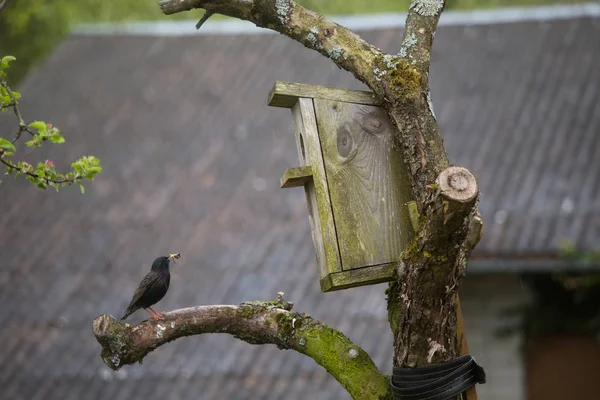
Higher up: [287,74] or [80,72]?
[80,72]

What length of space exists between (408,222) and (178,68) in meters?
8.25

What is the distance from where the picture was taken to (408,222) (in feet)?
10.7

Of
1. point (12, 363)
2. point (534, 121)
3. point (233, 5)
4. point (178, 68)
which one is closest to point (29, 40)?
point (178, 68)

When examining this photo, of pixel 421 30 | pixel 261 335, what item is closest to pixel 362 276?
pixel 261 335

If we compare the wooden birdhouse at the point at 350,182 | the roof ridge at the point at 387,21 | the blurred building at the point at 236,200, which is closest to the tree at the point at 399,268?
the wooden birdhouse at the point at 350,182

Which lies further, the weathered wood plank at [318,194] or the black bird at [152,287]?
the black bird at [152,287]

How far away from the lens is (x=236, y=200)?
903 centimetres

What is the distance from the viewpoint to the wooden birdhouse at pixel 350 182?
127 inches

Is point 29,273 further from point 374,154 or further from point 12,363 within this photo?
point 374,154

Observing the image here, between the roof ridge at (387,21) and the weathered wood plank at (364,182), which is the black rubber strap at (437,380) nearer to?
the weathered wood plank at (364,182)

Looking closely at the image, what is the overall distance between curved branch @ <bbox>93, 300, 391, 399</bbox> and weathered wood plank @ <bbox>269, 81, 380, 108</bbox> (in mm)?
758

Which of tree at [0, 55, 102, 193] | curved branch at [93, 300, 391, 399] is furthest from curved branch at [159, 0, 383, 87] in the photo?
curved branch at [93, 300, 391, 399]

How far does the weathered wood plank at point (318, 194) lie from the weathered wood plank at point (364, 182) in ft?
0.07

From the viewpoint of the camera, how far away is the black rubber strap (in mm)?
2908
